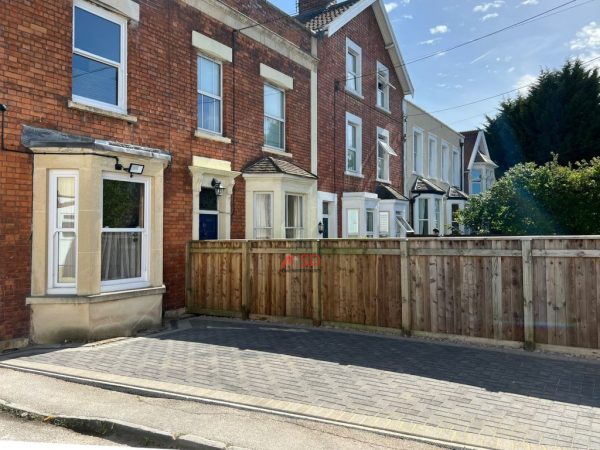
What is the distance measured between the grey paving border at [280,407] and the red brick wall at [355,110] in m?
10.7

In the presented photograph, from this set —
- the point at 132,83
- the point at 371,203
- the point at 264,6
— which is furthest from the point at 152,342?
the point at 371,203

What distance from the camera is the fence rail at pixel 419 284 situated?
263 inches

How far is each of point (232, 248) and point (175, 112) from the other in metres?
3.20

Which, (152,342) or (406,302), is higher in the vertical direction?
(406,302)

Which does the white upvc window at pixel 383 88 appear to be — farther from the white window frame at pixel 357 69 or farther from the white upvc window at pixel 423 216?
the white upvc window at pixel 423 216

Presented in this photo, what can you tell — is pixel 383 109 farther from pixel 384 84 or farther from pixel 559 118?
pixel 559 118

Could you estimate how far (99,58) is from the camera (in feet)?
28.3

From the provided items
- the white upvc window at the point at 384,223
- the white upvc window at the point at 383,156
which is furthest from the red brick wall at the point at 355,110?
the white upvc window at the point at 384,223

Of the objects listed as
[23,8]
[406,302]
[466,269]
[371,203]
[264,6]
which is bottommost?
[406,302]

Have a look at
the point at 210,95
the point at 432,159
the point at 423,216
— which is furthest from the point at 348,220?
the point at 432,159

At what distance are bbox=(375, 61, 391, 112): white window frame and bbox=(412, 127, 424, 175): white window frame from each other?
3.35 metres

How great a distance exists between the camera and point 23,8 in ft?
24.2

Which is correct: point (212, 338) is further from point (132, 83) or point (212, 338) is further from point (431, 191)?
point (431, 191)

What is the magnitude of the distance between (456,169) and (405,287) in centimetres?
2389
